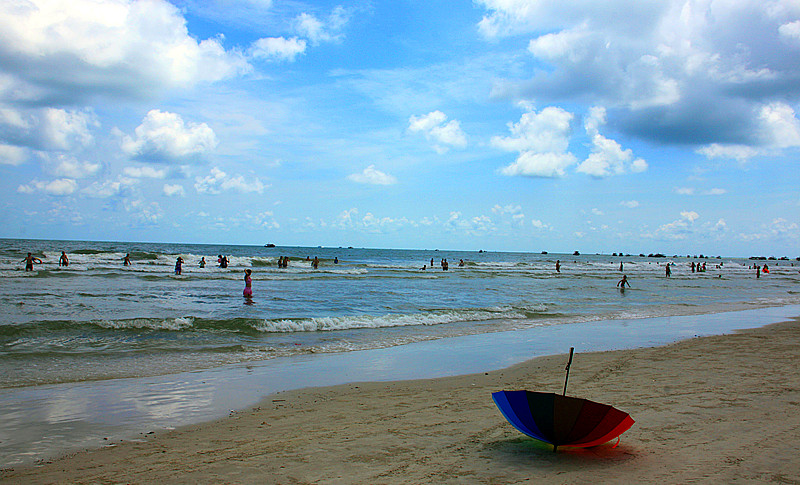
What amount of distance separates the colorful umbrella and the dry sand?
0.26 meters

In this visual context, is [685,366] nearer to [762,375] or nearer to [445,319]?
[762,375]

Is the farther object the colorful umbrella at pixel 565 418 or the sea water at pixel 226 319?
the sea water at pixel 226 319

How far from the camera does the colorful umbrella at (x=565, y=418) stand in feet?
15.6

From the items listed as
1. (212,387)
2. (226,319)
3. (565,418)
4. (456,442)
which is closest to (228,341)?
(226,319)

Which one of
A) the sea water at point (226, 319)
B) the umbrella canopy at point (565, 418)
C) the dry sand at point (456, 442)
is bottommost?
the sea water at point (226, 319)

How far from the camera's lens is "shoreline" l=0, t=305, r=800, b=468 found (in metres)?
6.50

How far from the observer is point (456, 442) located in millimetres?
5711

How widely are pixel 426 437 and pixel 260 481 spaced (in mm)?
2117

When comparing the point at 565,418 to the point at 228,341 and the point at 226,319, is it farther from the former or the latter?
the point at 226,319

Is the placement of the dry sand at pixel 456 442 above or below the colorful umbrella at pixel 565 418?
below

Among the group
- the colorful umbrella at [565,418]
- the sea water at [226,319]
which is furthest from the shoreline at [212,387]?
the colorful umbrella at [565,418]

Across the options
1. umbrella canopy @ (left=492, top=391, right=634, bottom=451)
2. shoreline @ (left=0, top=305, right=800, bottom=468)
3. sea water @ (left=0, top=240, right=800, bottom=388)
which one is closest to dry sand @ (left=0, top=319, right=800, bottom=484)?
umbrella canopy @ (left=492, top=391, right=634, bottom=451)

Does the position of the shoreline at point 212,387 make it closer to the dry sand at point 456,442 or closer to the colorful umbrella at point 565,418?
the dry sand at point 456,442

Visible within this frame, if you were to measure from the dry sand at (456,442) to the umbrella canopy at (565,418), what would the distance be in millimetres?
260
